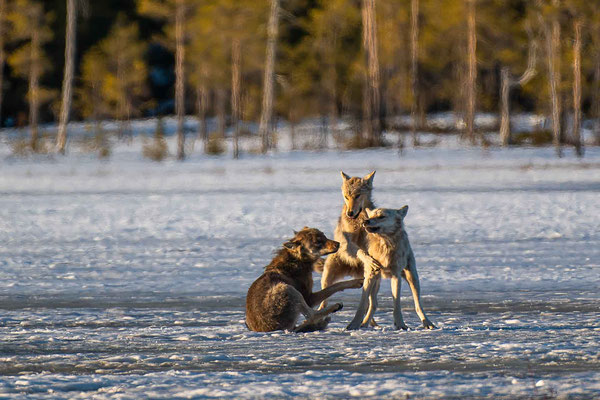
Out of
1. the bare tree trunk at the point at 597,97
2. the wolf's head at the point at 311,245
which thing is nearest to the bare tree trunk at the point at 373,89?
the bare tree trunk at the point at 597,97

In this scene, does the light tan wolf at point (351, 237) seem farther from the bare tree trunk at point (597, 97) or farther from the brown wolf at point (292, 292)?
the bare tree trunk at point (597, 97)

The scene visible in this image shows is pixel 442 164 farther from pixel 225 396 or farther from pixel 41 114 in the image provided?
pixel 41 114

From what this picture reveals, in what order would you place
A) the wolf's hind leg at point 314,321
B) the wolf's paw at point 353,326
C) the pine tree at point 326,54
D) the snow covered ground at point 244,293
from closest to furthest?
the snow covered ground at point 244,293, the wolf's hind leg at point 314,321, the wolf's paw at point 353,326, the pine tree at point 326,54

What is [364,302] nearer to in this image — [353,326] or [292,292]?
[353,326]

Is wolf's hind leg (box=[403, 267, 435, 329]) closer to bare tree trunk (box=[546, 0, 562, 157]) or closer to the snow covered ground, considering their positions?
the snow covered ground

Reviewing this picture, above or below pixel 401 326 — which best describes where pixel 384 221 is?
above

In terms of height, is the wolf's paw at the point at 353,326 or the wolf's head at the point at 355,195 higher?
the wolf's head at the point at 355,195

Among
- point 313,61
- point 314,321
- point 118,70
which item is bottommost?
point 314,321

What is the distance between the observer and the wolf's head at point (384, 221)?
892 centimetres

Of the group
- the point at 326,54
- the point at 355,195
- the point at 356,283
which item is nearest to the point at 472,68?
the point at 326,54

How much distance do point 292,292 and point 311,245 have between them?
58cm

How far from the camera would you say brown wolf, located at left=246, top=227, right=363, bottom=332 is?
875 cm

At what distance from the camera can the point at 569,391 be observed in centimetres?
661

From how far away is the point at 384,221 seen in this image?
8.99 meters
